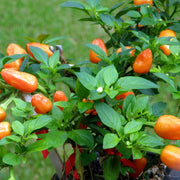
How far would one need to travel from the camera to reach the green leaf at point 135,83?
53 cm

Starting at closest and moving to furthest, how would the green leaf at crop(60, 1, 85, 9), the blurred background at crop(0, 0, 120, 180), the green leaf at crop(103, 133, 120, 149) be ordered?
the green leaf at crop(103, 133, 120, 149), the green leaf at crop(60, 1, 85, 9), the blurred background at crop(0, 0, 120, 180)

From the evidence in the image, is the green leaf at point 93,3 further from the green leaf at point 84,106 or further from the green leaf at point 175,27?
the green leaf at point 84,106

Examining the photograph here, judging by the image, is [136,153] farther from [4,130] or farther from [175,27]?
[175,27]

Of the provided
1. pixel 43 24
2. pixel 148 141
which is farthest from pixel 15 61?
pixel 43 24

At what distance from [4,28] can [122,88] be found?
2235 mm

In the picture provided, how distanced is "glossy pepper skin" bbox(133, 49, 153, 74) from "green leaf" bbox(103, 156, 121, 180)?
19 cm

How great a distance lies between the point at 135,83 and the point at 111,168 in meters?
0.22

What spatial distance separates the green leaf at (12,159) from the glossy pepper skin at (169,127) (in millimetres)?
232

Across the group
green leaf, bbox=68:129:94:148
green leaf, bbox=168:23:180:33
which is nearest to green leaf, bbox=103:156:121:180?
green leaf, bbox=68:129:94:148

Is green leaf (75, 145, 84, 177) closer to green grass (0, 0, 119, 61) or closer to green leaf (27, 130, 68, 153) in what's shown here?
green leaf (27, 130, 68, 153)

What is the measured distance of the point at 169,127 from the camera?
54 cm

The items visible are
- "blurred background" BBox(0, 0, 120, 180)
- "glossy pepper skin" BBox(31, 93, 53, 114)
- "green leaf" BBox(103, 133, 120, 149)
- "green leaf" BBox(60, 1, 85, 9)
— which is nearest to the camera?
"green leaf" BBox(103, 133, 120, 149)

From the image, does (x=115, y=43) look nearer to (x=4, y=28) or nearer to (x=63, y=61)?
(x=63, y=61)

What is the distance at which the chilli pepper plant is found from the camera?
544 mm
